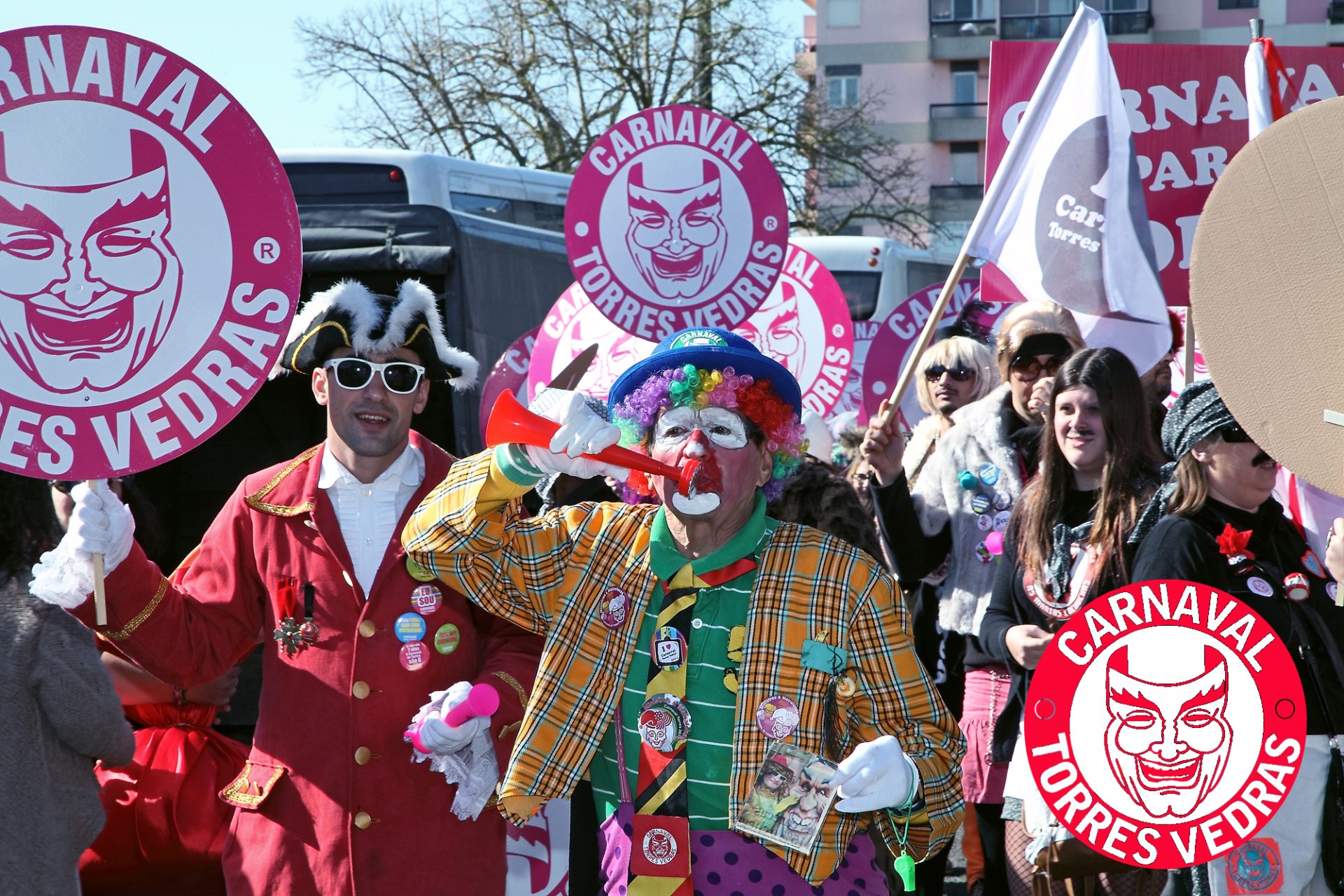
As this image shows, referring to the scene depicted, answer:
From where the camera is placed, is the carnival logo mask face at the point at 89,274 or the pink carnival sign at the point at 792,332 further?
the pink carnival sign at the point at 792,332

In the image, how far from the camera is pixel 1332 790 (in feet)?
12.4

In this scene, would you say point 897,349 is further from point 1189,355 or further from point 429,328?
point 429,328

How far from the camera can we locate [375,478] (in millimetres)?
3752

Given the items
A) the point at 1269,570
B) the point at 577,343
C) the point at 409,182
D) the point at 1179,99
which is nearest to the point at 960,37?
the point at 409,182

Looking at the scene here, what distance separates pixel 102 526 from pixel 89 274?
0.52m

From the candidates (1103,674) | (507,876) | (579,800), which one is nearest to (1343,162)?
(1103,674)

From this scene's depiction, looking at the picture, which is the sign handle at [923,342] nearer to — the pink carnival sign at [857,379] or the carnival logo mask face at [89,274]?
the carnival logo mask face at [89,274]

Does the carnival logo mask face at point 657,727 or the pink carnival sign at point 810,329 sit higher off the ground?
the pink carnival sign at point 810,329

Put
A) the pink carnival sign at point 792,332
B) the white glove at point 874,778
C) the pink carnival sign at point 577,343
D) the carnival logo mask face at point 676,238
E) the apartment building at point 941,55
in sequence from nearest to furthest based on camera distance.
A: the white glove at point 874,778, the carnival logo mask face at point 676,238, the pink carnival sign at point 577,343, the pink carnival sign at point 792,332, the apartment building at point 941,55

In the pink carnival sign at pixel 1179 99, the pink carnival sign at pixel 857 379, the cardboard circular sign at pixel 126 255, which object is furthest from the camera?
the pink carnival sign at pixel 857 379

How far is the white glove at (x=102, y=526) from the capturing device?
10.5 feet

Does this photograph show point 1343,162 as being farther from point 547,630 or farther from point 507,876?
point 507,876

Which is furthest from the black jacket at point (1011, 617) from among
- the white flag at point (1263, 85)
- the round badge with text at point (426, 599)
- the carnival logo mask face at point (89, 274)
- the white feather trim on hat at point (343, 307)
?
the carnival logo mask face at point (89, 274)

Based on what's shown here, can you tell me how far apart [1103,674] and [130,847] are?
8.54 feet
